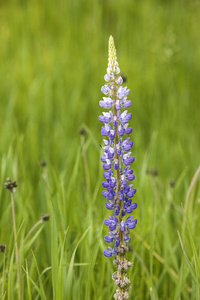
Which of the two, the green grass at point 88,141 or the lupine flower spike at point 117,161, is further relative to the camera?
the green grass at point 88,141

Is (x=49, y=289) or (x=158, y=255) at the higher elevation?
(x=158, y=255)

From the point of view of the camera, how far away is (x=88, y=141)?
3125mm

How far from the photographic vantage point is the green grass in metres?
2.21

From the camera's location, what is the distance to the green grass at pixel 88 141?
221 cm

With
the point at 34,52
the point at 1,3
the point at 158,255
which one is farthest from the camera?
the point at 1,3

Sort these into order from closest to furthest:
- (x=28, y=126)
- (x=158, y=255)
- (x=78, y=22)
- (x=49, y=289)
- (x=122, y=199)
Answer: (x=122, y=199) < (x=49, y=289) < (x=158, y=255) < (x=28, y=126) < (x=78, y=22)

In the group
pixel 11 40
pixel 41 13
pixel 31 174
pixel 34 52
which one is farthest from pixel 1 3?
pixel 31 174

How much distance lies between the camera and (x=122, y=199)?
1.56 m

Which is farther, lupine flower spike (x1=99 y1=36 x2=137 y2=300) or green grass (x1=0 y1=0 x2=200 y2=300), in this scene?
green grass (x1=0 y1=0 x2=200 y2=300)

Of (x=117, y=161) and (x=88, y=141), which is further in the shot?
(x=88, y=141)

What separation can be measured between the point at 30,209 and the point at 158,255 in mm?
782

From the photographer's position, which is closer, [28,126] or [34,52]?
[28,126]

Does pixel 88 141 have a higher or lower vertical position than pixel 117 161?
higher

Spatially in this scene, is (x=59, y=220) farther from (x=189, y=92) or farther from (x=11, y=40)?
(x=11, y=40)
